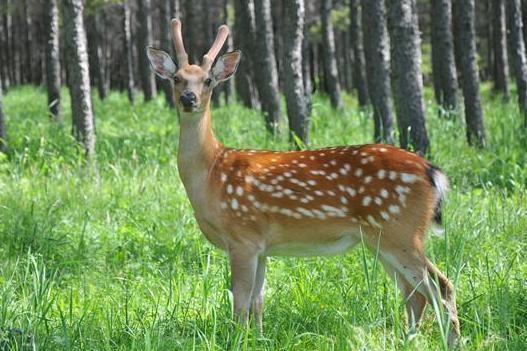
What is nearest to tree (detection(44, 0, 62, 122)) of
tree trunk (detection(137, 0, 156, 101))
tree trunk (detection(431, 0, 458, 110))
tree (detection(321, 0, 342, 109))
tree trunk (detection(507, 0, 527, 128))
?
tree trunk (detection(431, 0, 458, 110))

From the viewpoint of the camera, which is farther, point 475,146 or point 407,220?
point 475,146

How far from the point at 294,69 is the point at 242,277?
6.15 m

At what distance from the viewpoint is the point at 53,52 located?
1456 cm

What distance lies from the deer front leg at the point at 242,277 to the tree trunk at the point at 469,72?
726cm

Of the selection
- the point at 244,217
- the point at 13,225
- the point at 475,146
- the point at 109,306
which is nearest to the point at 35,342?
the point at 109,306

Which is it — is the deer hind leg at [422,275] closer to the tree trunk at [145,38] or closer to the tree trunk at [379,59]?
the tree trunk at [379,59]

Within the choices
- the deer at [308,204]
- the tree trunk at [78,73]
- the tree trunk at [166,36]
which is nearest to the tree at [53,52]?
the tree trunk at [78,73]

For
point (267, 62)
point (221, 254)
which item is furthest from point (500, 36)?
point (221, 254)

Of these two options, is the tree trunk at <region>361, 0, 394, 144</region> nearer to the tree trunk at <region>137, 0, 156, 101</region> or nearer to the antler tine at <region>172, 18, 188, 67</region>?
the antler tine at <region>172, 18, 188, 67</region>

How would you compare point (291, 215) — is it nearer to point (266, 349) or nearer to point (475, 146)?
point (266, 349)

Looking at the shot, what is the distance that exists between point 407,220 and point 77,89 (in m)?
6.85

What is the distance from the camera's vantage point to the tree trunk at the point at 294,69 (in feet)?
33.0

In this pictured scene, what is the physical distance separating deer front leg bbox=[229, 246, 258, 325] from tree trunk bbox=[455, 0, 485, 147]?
7255mm

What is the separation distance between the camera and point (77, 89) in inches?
402
